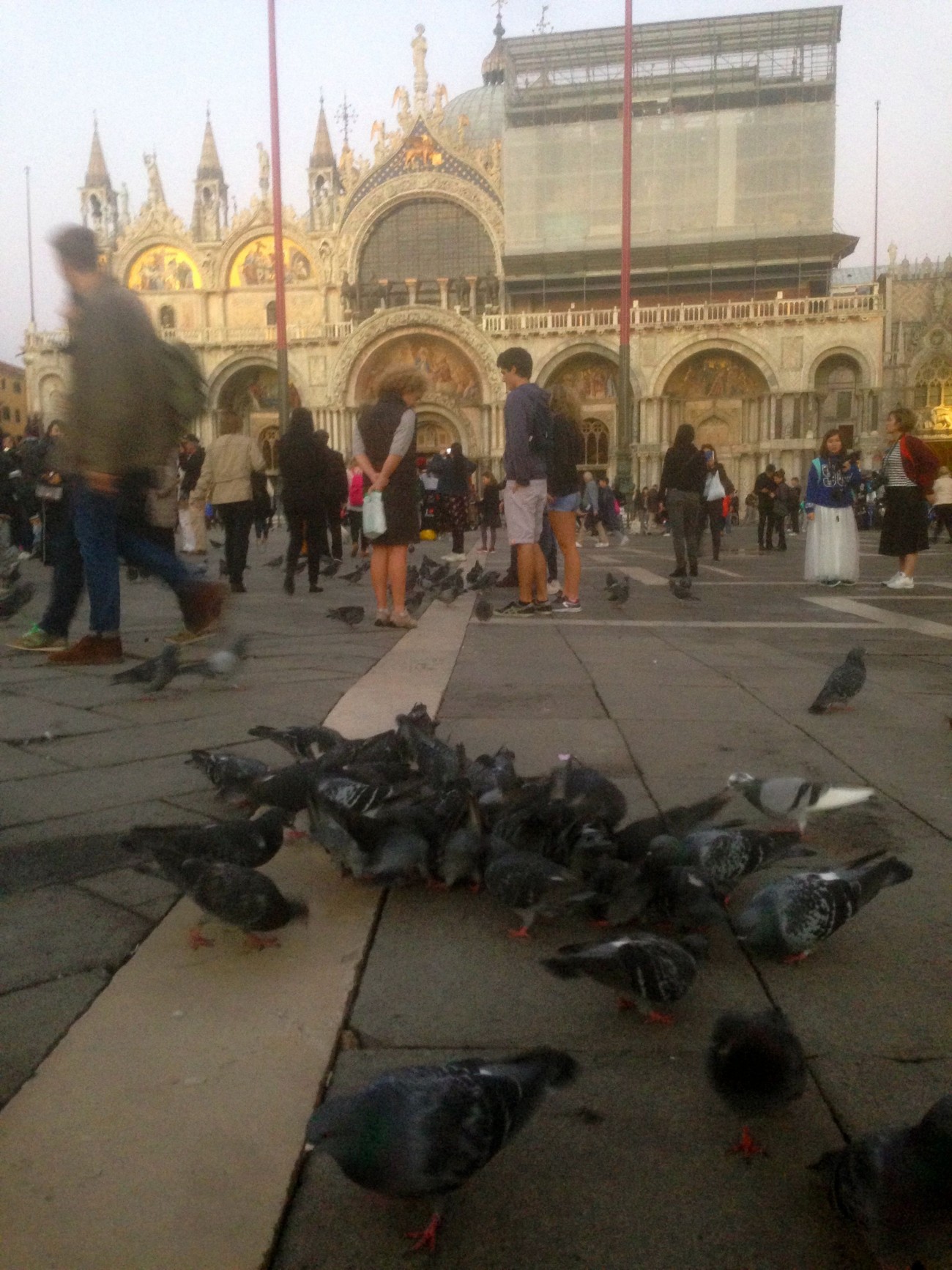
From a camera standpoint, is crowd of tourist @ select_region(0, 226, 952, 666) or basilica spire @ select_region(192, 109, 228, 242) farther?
basilica spire @ select_region(192, 109, 228, 242)

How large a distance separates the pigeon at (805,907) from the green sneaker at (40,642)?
414 cm

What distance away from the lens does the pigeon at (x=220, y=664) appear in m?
3.84

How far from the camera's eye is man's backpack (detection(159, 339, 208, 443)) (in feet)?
13.0

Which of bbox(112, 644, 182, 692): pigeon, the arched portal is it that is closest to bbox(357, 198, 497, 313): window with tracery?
the arched portal

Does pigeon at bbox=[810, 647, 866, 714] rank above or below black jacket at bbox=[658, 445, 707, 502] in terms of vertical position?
below

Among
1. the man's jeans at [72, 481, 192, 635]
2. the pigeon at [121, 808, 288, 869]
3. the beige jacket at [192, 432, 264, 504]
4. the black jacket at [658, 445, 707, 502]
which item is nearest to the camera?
the pigeon at [121, 808, 288, 869]

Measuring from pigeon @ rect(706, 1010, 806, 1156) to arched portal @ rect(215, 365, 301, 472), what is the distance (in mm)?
39306

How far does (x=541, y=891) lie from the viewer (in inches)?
69.1

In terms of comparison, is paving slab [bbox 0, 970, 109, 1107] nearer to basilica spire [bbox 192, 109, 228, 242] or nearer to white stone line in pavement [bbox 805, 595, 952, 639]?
white stone line in pavement [bbox 805, 595, 952, 639]

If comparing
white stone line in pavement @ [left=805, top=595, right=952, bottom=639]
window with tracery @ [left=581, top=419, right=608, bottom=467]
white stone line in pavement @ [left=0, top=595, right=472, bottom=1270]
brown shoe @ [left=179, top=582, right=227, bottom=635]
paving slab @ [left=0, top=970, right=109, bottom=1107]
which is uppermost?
window with tracery @ [left=581, top=419, right=608, bottom=467]

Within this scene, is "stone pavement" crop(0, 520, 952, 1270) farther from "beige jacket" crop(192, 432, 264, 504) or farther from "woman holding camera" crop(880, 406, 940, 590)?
"woman holding camera" crop(880, 406, 940, 590)

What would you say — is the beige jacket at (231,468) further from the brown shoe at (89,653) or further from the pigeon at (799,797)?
the pigeon at (799,797)

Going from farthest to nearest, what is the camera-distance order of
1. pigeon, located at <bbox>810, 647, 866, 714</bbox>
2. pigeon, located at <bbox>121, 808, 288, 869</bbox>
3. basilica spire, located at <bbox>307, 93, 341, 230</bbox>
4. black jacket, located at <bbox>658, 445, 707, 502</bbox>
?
basilica spire, located at <bbox>307, 93, 341, 230</bbox>
black jacket, located at <bbox>658, 445, 707, 502</bbox>
pigeon, located at <bbox>810, 647, 866, 714</bbox>
pigeon, located at <bbox>121, 808, 288, 869</bbox>

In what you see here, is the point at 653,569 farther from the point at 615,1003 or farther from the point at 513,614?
the point at 615,1003
